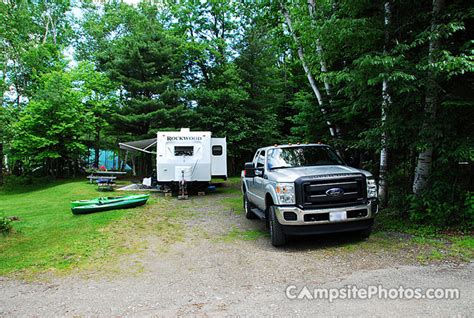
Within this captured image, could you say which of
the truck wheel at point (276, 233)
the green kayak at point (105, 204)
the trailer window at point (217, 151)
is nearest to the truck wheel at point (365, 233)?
the truck wheel at point (276, 233)

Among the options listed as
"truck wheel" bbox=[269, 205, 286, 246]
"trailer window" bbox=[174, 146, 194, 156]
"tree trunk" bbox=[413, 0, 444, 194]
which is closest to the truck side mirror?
"truck wheel" bbox=[269, 205, 286, 246]

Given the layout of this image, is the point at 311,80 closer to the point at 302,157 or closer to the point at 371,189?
the point at 302,157

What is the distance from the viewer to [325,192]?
526 centimetres

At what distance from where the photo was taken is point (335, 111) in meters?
10.4

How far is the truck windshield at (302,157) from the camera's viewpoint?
6.50 m

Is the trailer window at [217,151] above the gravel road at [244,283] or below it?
above

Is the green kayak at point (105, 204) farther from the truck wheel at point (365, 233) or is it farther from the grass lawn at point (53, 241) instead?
the truck wheel at point (365, 233)

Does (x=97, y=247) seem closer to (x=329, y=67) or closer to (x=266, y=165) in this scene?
(x=266, y=165)

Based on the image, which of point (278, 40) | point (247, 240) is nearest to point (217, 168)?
point (278, 40)

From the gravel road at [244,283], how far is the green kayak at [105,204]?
4328 millimetres

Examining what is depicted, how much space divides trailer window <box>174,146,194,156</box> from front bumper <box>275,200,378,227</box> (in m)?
8.26

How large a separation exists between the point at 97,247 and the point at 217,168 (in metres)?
10.3

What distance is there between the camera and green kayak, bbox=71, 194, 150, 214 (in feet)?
29.7

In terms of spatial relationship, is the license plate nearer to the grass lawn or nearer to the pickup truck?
the pickup truck
